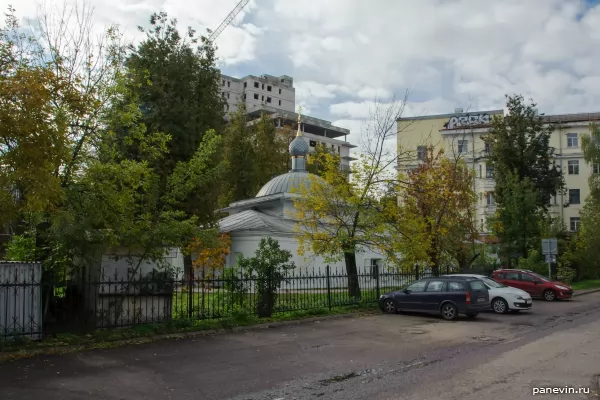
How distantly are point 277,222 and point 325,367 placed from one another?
25.6 m

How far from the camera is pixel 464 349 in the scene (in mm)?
12000

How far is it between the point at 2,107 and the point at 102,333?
5.83 m

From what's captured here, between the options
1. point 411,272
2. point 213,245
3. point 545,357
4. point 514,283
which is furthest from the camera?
point 514,283

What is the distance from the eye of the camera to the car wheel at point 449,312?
695 inches

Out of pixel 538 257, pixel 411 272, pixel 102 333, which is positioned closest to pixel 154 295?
pixel 102 333

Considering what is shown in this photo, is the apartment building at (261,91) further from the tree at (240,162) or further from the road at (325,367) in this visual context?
the road at (325,367)

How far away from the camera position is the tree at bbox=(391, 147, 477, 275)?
78.5ft

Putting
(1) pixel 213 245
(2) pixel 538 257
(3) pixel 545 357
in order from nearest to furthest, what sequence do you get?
(3) pixel 545 357 < (1) pixel 213 245 < (2) pixel 538 257

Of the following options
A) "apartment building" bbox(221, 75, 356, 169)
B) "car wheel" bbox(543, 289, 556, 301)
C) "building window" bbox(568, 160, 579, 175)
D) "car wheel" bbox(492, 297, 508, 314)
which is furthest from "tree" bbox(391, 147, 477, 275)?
"apartment building" bbox(221, 75, 356, 169)

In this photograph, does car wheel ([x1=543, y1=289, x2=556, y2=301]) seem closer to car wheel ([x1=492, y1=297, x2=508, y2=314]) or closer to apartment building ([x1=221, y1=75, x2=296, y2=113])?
car wheel ([x1=492, y1=297, x2=508, y2=314])

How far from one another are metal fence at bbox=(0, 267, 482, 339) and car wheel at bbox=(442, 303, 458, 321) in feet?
13.3

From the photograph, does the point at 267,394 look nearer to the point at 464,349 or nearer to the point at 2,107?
the point at 464,349

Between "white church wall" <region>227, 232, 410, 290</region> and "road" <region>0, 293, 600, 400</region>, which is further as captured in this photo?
"white church wall" <region>227, 232, 410, 290</region>

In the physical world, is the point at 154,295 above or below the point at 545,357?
above
